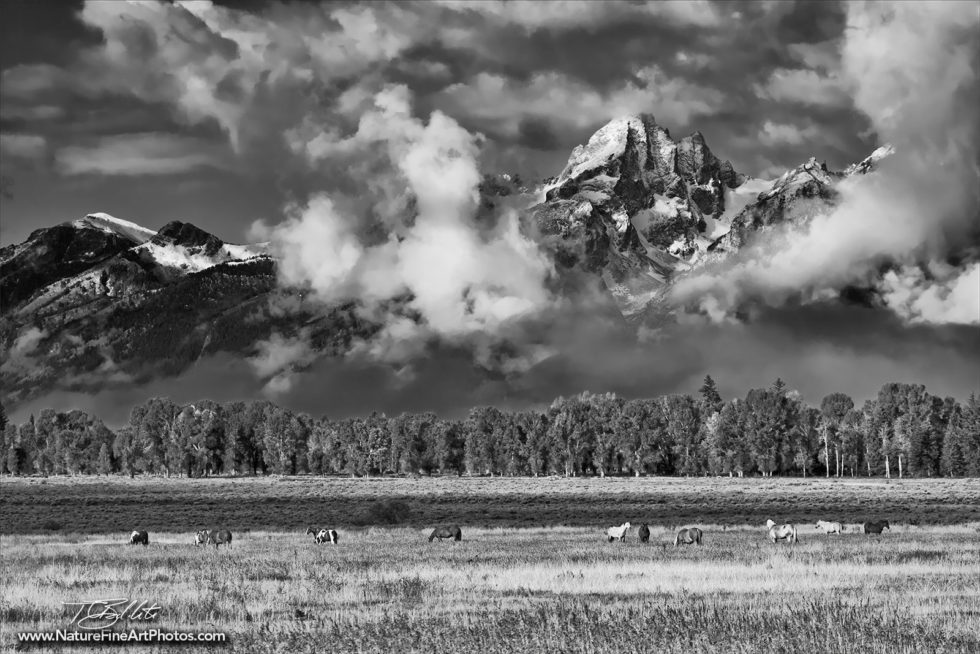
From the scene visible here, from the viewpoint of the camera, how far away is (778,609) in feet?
85.8

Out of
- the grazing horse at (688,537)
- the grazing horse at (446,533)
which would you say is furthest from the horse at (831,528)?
the grazing horse at (446,533)

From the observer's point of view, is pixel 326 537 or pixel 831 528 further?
pixel 831 528

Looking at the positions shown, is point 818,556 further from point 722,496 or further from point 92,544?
point 722,496

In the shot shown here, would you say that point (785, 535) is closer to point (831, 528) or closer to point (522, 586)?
point (831, 528)

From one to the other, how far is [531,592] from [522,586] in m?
1.42

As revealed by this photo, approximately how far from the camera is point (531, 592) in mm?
30953

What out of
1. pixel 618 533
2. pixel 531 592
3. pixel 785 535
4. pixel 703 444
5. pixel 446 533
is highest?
pixel 703 444

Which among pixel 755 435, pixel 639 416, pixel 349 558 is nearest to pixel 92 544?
pixel 349 558

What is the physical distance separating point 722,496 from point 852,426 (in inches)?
4044
